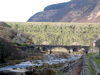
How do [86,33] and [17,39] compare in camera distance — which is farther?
[86,33]

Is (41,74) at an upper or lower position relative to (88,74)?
lower

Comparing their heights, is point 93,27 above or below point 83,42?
above

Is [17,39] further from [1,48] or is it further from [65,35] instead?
[65,35]

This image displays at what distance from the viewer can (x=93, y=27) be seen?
7820 inches

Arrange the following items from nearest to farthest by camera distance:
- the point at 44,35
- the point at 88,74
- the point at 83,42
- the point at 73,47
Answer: the point at 88,74 < the point at 73,47 < the point at 83,42 < the point at 44,35

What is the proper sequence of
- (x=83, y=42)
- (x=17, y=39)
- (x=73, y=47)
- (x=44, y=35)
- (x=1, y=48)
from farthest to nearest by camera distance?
(x=44, y=35), (x=83, y=42), (x=73, y=47), (x=17, y=39), (x=1, y=48)

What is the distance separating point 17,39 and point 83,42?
3044 inches

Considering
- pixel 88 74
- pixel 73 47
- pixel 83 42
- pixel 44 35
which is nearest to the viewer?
pixel 88 74

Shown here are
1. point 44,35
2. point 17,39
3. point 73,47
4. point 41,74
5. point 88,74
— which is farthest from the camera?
point 44,35

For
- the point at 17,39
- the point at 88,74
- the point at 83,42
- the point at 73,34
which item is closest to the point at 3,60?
the point at 88,74

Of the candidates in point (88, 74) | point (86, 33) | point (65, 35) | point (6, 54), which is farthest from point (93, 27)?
point (88, 74)

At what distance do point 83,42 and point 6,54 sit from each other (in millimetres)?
122403

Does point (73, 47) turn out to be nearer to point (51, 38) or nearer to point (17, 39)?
point (17, 39)

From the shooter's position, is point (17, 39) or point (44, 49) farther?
point (44, 49)
